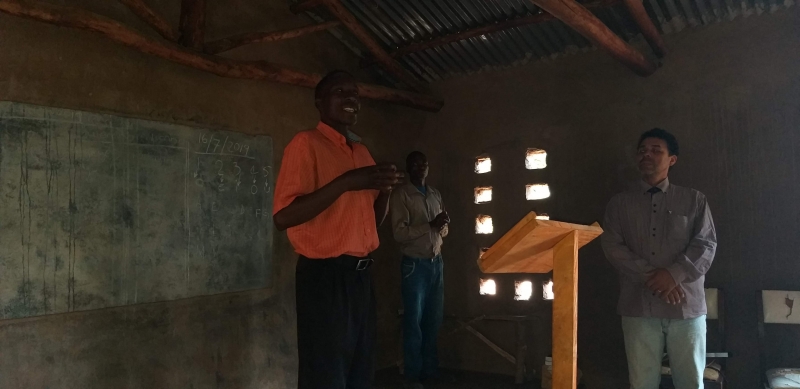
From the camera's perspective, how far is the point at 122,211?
2988 millimetres

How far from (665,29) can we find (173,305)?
3.86m

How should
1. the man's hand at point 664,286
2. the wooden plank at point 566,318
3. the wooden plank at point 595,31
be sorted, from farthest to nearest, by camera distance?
the wooden plank at point 595,31 < the man's hand at point 664,286 < the wooden plank at point 566,318

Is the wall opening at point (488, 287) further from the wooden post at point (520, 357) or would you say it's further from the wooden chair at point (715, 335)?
the wooden chair at point (715, 335)

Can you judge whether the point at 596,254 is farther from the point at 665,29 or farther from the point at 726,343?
the point at 665,29

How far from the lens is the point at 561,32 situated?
154 inches

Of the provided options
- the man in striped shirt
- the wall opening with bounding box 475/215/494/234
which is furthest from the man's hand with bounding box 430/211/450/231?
the man in striped shirt

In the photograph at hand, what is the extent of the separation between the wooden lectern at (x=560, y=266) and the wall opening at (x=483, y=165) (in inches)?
116

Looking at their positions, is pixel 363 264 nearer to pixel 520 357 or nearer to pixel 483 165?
pixel 520 357

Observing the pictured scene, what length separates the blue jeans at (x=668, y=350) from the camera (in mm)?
2445

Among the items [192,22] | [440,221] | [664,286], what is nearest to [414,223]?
[440,221]

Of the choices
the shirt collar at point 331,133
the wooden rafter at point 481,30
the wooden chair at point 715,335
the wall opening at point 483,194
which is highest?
the wooden rafter at point 481,30

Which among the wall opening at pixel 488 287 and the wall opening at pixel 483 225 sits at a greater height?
the wall opening at pixel 483 225

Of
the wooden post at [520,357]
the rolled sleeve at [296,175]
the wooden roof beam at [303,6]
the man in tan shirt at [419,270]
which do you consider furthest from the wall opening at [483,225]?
the rolled sleeve at [296,175]

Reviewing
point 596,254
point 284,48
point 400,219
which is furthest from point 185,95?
point 596,254
